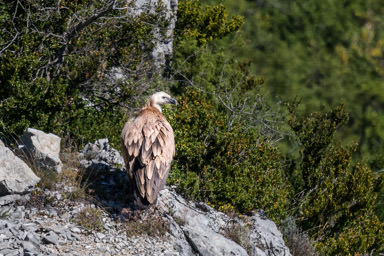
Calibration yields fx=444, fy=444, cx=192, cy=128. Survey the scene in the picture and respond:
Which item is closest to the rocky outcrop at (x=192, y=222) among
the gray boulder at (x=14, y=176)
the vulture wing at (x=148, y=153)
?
the vulture wing at (x=148, y=153)

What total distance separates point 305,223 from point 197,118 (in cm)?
401

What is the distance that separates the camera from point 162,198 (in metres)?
7.10

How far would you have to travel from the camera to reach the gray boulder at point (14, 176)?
6120 millimetres

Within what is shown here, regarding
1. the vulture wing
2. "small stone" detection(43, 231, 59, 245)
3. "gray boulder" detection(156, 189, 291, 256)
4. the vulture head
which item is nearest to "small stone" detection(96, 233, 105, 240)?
"small stone" detection(43, 231, 59, 245)

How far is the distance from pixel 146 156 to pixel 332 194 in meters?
6.41

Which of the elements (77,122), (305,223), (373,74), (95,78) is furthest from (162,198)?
(373,74)

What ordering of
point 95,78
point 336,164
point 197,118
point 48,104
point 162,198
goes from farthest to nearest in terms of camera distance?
point 336,164, point 95,78, point 197,118, point 48,104, point 162,198

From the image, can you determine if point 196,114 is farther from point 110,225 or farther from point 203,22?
point 203,22

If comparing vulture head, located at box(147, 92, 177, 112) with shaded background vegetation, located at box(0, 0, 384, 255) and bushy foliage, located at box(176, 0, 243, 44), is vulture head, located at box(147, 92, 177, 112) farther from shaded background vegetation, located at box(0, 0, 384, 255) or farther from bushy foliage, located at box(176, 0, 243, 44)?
bushy foliage, located at box(176, 0, 243, 44)

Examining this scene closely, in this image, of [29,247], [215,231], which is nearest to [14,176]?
[29,247]

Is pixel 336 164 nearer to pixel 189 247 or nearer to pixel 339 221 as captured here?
pixel 339 221

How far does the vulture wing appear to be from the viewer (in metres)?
6.05

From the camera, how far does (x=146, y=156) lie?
6176 mm

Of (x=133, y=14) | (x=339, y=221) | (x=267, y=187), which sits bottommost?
(x=339, y=221)
